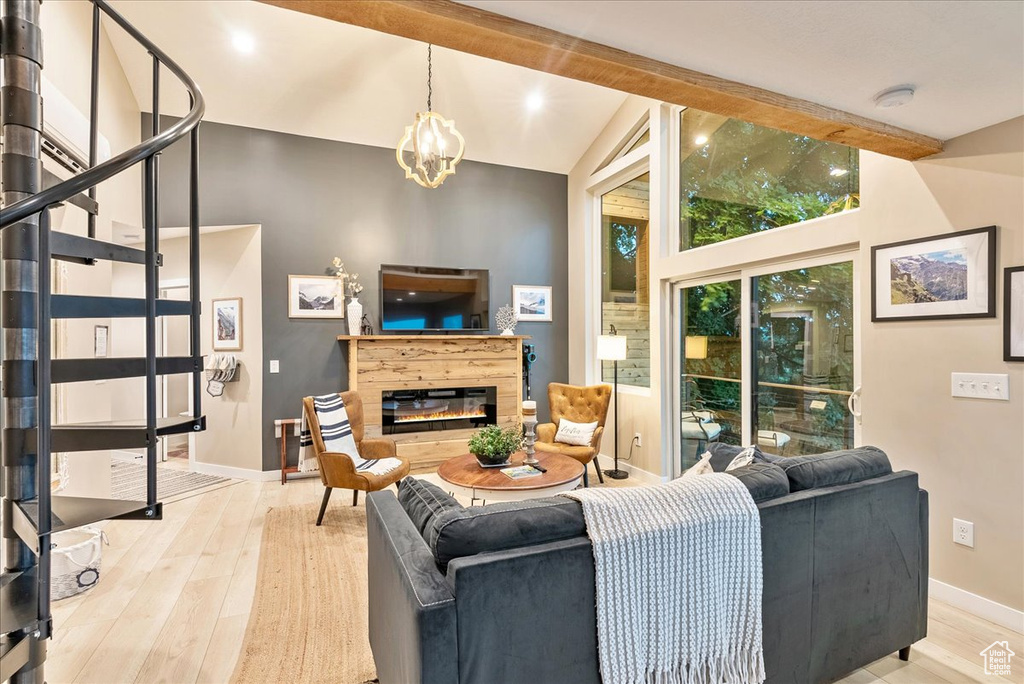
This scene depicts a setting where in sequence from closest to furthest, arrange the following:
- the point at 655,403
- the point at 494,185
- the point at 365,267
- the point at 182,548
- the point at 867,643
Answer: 1. the point at 867,643
2. the point at 182,548
3. the point at 655,403
4. the point at 365,267
5. the point at 494,185

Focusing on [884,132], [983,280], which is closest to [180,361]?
[884,132]

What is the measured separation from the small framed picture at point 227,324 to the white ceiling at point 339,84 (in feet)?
5.65

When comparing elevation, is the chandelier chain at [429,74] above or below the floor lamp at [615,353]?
above

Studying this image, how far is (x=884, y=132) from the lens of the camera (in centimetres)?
224

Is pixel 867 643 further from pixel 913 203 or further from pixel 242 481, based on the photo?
pixel 242 481

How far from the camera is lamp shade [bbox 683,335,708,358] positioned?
165 inches

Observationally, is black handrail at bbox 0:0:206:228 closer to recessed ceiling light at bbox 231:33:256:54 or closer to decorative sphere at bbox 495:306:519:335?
recessed ceiling light at bbox 231:33:256:54

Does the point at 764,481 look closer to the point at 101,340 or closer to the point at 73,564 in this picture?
the point at 73,564

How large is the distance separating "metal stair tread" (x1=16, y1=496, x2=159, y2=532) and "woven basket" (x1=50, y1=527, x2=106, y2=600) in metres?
1.64

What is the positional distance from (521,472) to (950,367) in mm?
2354

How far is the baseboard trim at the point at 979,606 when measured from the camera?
88.0 inches

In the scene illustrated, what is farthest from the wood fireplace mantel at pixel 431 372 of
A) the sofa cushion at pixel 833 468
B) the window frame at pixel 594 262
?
the sofa cushion at pixel 833 468

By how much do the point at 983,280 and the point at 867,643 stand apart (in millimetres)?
1707

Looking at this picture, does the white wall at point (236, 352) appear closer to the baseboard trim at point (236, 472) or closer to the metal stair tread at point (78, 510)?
the baseboard trim at point (236, 472)
